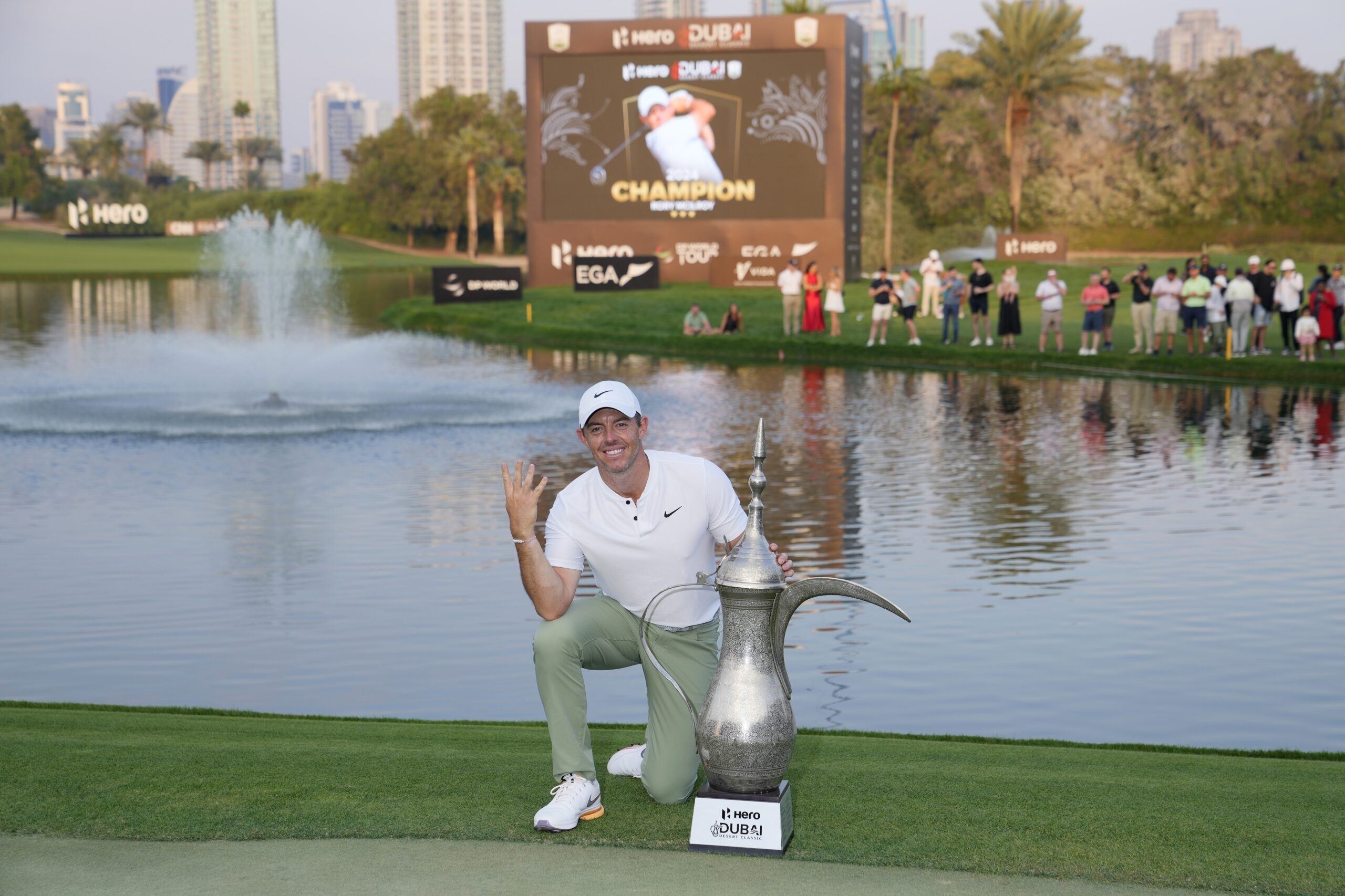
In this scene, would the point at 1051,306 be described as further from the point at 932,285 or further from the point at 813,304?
the point at 932,285

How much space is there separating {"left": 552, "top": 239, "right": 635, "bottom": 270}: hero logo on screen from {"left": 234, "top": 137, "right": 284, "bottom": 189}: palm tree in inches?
5022

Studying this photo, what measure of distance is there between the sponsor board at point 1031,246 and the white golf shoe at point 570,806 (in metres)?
48.5

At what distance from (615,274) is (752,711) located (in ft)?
A: 144

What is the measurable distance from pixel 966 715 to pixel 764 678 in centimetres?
351

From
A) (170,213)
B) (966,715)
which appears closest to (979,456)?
(966,715)

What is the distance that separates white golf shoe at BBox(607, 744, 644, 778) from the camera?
5.95 metres

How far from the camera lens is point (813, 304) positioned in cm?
3753

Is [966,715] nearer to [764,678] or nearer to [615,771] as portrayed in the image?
[615,771]

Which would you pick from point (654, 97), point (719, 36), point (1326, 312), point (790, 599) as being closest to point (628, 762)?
point (790, 599)

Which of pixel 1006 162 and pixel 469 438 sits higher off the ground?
pixel 1006 162

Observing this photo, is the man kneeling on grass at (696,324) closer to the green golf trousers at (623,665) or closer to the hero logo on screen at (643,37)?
the hero logo on screen at (643,37)

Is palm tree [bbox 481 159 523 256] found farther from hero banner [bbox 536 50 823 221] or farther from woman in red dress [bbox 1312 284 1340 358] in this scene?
woman in red dress [bbox 1312 284 1340 358]

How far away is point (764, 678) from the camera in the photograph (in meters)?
5.16

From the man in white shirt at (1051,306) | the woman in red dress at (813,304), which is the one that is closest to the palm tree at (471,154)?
the woman in red dress at (813,304)
